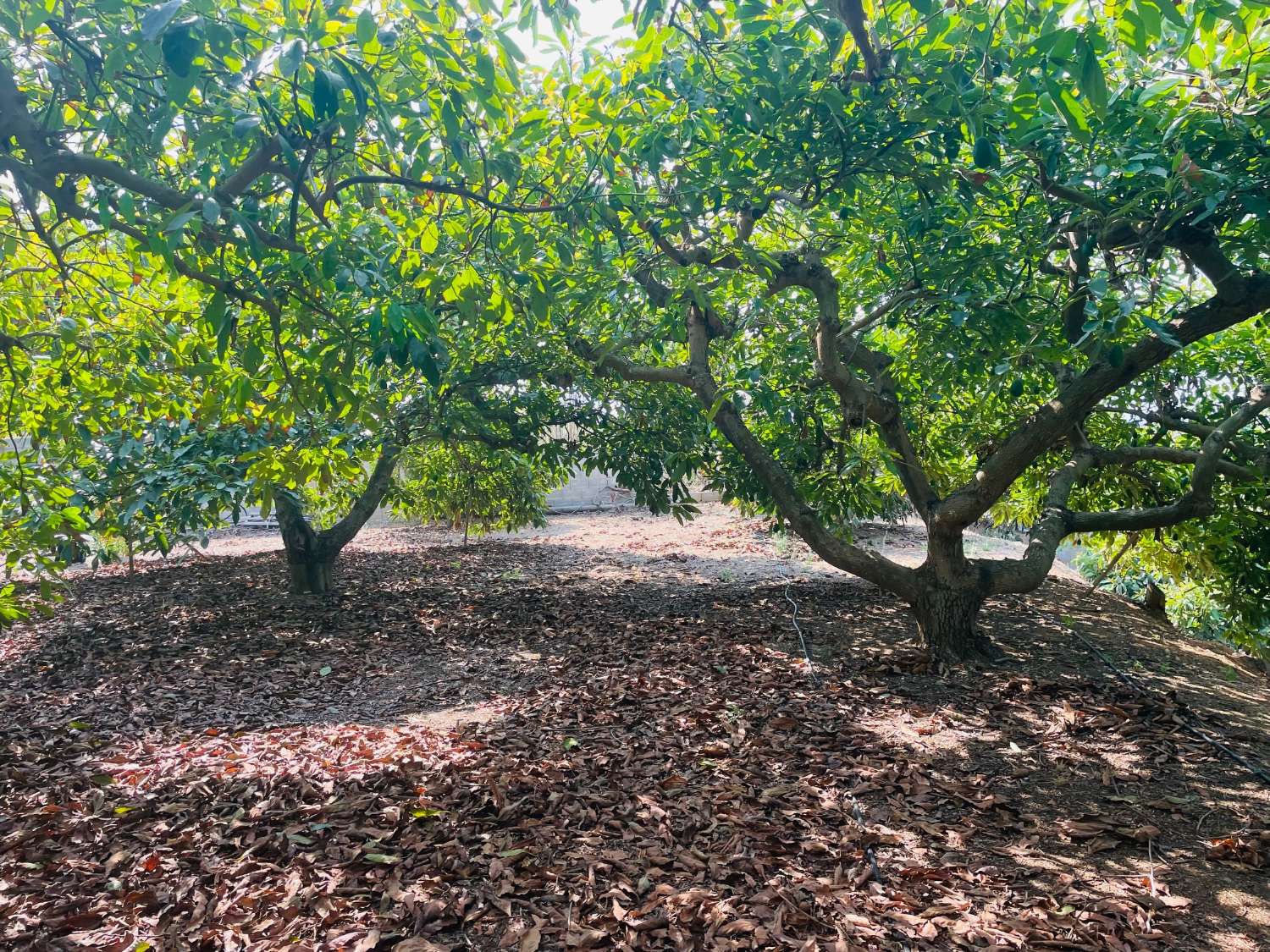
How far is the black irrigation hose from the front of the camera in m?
3.16

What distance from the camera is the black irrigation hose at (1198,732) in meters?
3.16

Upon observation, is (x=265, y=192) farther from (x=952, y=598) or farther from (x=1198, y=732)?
(x=1198, y=732)

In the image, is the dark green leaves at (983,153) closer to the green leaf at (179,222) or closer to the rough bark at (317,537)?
the green leaf at (179,222)

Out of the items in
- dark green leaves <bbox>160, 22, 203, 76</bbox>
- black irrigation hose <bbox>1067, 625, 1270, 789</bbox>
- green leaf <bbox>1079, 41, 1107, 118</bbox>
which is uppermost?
dark green leaves <bbox>160, 22, 203, 76</bbox>

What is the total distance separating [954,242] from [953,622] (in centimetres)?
219

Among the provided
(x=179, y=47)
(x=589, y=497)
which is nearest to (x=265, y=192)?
(x=179, y=47)

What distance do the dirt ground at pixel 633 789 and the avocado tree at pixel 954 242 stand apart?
103 cm

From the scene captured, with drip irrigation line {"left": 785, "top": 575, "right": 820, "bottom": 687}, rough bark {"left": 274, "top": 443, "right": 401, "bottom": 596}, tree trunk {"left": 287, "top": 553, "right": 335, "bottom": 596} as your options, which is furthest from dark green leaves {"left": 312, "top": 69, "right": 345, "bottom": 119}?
tree trunk {"left": 287, "top": 553, "right": 335, "bottom": 596}

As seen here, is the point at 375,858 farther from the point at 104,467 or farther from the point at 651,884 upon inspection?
the point at 104,467

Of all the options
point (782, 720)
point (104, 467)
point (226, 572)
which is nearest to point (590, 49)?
point (782, 720)

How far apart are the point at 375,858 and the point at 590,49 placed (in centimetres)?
346

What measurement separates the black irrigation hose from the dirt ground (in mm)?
34

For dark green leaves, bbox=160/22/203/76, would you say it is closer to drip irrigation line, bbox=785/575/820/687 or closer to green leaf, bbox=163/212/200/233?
green leaf, bbox=163/212/200/233

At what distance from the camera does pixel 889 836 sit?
A: 2.68 meters
